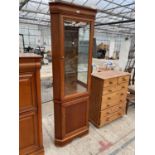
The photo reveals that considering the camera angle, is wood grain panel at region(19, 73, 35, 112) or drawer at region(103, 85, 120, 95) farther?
drawer at region(103, 85, 120, 95)

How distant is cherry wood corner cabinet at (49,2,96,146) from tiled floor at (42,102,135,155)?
0.11 metres

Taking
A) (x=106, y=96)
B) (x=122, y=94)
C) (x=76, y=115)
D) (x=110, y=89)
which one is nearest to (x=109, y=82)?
(x=110, y=89)

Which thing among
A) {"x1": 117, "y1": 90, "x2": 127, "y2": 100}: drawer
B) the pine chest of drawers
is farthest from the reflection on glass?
{"x1": 117, "y1": 90, "x2": 127, "y2": 100}: drawer

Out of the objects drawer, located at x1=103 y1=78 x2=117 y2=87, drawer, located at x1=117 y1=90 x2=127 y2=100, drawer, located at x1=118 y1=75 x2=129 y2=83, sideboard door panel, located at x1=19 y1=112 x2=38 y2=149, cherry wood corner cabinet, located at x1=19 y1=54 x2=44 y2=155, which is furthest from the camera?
drawer, located at x1=117 y1=90 x2=127 y2=100

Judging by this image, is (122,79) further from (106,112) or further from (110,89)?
(106,112)

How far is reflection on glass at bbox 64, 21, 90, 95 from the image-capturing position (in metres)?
1.94

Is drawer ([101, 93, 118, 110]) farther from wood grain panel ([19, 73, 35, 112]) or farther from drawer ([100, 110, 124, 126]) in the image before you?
wood grain panel ([19, 73, 35, 112])

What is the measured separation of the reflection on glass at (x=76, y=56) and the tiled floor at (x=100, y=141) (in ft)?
2.57

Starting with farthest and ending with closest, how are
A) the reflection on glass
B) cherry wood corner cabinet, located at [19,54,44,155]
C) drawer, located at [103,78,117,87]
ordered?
1. drawer, located at [103,78,117,87]
2. the reflection on glass
3. cherry wood corner cabinet, located at [19,54,44,155]

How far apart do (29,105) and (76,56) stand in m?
1.06

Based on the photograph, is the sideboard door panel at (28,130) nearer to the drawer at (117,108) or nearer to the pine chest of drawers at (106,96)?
the pine chest of drawers at (106,96)

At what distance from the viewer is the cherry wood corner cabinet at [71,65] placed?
1624 millimetres
